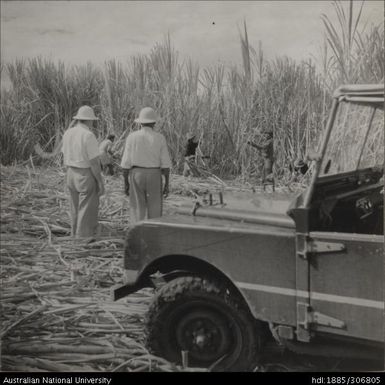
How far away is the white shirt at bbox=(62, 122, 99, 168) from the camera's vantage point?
6363mm

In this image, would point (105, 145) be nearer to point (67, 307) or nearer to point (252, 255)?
point (67, 307)

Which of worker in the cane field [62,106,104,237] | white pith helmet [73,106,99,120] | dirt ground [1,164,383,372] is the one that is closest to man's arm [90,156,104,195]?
worker in the cane field [62,106,104,237]

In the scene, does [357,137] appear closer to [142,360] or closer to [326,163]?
[326,163]

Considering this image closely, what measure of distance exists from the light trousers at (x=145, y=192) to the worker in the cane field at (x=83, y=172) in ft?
1.28

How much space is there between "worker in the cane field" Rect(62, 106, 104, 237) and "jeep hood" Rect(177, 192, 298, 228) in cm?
297

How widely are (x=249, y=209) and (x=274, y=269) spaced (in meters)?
0.51

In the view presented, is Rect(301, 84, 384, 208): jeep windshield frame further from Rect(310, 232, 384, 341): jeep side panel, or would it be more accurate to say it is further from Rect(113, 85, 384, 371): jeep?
Result: Rect(310, 232, 384, 341): jeep side panel

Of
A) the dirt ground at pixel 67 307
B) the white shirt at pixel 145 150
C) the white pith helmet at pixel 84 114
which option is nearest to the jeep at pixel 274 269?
the dirt ground at pixel 67 307

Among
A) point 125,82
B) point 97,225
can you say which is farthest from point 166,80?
point 97,225

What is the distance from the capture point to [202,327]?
127 inches

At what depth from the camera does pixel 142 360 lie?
A: 3324mm

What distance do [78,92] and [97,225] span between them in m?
5.90

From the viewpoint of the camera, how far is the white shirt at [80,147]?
636 cm

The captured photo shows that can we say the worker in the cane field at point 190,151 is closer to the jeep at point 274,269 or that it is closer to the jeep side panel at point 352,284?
the jeep at point 274,269
